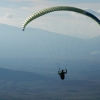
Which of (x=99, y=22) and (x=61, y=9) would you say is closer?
(x=61, y=9)

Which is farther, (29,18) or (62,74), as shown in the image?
(62,74)

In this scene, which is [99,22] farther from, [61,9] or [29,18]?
[29,18]

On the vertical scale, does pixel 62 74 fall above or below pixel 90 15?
below

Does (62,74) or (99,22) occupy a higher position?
(99,22)

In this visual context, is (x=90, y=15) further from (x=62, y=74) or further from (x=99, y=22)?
(x=62, y=74)

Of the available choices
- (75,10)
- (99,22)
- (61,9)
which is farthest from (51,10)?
(99,22)

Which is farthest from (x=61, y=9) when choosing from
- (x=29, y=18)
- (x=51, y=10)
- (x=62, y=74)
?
(x=62, y=74)

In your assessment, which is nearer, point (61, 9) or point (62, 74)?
point (61, 9)

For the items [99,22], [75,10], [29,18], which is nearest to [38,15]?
[29,18]
